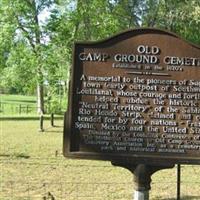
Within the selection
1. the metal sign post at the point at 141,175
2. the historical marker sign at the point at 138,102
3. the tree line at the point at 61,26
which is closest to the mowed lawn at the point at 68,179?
the metal sign post at the point at 141,175

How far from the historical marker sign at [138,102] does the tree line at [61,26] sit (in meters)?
22.0

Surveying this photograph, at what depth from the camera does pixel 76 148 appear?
7.46 metres

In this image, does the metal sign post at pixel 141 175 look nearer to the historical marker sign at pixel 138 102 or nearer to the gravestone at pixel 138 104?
the gravestone at pixel 138 104

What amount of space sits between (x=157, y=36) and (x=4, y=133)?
2151cm

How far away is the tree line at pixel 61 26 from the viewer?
32.0 metres

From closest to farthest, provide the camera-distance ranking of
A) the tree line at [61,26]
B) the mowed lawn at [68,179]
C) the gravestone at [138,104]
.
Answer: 1. the gravestone at [138,104]
2. the mowed lawn at [68,179]
3. the tree line at [61,26]

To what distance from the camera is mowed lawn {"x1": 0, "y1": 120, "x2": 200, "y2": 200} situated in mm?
11952

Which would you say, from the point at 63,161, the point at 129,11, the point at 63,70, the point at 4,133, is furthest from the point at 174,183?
the point at 129,11

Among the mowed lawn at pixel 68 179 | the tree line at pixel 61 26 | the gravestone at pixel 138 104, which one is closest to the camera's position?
the gravestone at pixel 138 104

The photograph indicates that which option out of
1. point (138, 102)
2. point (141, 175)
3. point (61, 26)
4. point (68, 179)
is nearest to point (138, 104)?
point (138, 102)

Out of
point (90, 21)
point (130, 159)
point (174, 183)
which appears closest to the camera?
point (130, 159)

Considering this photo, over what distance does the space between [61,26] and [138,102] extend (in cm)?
2577

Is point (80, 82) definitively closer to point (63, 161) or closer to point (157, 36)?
point (157, 36)

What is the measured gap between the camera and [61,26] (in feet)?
108
